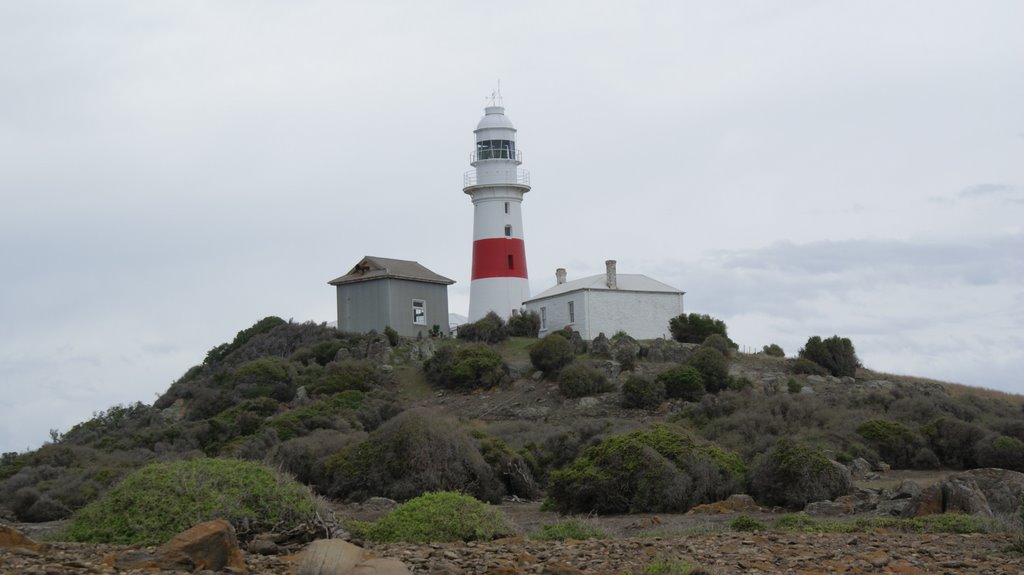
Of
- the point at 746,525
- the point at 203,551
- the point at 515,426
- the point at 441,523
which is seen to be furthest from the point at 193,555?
the point at 515,426

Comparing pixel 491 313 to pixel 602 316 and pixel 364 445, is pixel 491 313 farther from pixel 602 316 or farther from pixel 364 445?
pixel 364 445

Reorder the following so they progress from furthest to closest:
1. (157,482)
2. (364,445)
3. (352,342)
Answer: (352,342) < (364,445) < (157,482)

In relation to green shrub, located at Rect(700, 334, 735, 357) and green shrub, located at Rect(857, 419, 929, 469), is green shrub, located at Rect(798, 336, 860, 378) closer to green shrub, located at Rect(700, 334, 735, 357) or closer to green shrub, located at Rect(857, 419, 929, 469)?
green shrub, located at Rect(700, 334, 735, 357)

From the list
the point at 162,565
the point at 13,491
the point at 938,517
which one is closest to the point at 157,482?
the point at 162,565

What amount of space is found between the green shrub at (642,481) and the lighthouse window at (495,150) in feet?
101

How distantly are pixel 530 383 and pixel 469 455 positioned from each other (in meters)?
17.3

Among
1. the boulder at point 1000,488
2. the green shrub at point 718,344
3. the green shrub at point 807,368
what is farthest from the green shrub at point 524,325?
the boulder at point 1000,488

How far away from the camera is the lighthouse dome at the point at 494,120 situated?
5197cm

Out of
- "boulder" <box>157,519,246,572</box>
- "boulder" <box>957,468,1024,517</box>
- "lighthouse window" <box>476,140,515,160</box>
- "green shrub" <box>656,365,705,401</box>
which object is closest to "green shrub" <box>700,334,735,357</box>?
"green shrub" <box>656,365,705,401</box>

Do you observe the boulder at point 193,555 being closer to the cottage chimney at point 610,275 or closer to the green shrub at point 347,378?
the green shrub at point 347,378

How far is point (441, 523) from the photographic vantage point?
13359mm

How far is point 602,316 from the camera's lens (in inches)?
1892

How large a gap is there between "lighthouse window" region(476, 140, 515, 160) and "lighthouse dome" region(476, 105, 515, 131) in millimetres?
680

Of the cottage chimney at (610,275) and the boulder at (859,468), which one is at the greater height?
the cottage chimney at (610,275)
